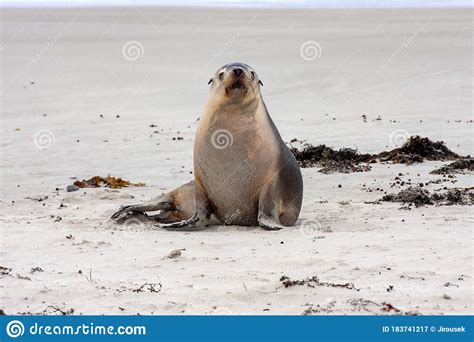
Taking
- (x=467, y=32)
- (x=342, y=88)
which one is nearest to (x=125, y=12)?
(x=467, y=32)

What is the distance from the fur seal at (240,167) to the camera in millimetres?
7668

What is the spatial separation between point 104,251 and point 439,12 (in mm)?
32701

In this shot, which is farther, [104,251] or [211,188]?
[211,188]

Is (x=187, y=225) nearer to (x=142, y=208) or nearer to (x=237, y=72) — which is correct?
(x=142, y=208)

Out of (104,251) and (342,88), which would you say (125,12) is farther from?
(104,251)

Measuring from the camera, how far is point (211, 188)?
7.81 m

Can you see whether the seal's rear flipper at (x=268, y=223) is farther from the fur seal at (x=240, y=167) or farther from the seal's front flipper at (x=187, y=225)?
the seal's front flipper at (x=187, y=225)

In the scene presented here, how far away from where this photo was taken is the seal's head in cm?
738

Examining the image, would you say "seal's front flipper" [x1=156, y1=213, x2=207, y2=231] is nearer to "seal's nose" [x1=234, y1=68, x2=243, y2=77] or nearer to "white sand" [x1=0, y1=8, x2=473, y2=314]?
"white sand" [x1=0, y1=8, x2=473, y2=314]

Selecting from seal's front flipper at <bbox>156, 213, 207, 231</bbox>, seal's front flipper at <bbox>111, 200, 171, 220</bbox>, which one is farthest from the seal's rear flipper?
seal's front flipper at <bbox>111, 200, 171, 220</bbox>

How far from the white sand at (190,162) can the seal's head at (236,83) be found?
43.9 inches

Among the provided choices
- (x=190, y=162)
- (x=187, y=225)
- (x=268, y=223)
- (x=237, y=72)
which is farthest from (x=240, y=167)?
(x=190, y=162)

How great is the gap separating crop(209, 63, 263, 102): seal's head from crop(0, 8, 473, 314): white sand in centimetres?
111

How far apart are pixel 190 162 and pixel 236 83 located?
405cm
